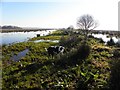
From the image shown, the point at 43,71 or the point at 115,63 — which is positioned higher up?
the point at 115,63

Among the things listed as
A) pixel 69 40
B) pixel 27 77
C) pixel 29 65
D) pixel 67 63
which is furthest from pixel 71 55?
pixel 69 40

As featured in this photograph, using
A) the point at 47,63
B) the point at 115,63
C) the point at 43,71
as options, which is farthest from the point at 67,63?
the point at 115,63

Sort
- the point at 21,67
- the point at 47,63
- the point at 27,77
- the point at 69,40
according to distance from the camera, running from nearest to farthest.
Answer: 1. the point at 27,77
2. the point at 21,67
3. the point at 47,63
4. the point at 69,40

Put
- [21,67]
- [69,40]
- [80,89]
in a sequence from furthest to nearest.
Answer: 1. [69,40]
2. [21,67]
3. [80,89]

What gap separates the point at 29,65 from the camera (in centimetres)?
2253

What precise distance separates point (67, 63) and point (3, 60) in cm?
859

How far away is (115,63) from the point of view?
54.7 ft

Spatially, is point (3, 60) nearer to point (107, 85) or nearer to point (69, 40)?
point (107, 85)

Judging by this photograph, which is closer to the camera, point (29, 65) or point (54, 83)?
point (54, 83)

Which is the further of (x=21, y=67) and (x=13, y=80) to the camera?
(x=21, y=67)

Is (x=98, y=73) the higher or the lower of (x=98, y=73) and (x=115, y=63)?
the lower

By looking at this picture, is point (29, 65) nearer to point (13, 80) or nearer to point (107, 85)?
point (13, 80)

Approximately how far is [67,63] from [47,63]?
239 cm

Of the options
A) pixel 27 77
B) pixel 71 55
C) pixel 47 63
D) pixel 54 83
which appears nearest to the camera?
pixel 54 83
